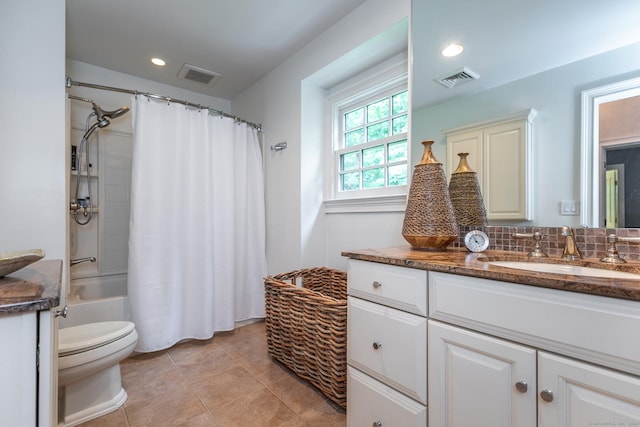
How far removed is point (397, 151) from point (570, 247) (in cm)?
116

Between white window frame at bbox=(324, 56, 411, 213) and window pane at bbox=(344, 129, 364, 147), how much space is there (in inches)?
2.3

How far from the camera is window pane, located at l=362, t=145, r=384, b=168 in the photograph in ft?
6.79

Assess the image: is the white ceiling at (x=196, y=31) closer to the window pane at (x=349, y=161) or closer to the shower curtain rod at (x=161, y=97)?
the shower curtain rod at (x=161, y=97)

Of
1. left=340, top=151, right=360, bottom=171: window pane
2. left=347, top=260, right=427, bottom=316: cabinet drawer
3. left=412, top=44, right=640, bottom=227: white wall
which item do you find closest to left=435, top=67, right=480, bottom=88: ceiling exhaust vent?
left=412, top=44, right=640, bottom=227: white wall

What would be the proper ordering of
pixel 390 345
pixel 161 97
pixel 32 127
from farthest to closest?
pixel 161 97, pixel 32 127, pixel 390 345

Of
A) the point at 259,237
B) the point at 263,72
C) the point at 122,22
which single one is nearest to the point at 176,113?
the point at 122,22

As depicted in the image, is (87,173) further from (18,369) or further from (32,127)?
(18,369)

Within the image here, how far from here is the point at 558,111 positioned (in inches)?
44.0

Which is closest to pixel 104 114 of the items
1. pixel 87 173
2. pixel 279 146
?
pixel 87 173

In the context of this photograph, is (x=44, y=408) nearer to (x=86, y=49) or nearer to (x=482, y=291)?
(x=482, y=291)

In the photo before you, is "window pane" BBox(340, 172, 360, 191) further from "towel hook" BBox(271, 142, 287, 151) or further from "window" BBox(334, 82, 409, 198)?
"towel hook" BBox(271, 142, 287, 151)

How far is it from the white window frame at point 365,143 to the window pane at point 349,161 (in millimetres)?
35

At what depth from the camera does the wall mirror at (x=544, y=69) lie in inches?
40.4

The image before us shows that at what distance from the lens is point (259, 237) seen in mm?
2580
